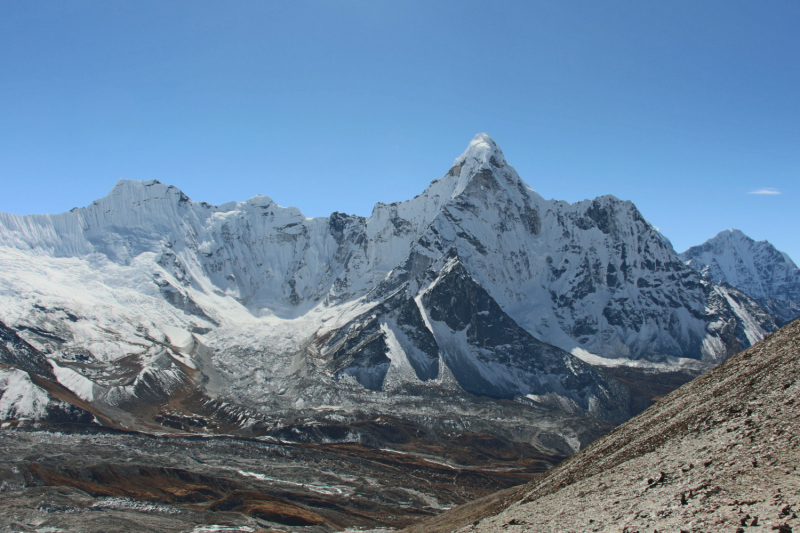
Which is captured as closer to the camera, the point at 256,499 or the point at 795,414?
the point at 795,414

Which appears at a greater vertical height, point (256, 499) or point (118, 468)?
point (118, 468)

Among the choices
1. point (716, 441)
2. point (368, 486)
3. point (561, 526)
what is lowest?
point (368, 486)

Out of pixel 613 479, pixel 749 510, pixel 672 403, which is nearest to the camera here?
pixel 749 510

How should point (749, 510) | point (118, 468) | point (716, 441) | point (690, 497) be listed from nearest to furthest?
point (749, 510)
point (690, 497)
point (716, 441)
point (118, 468)

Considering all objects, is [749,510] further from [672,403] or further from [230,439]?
[230,439]

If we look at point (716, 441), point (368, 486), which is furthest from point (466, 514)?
point (368, 486)

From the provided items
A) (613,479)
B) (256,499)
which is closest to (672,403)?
(613,479)
